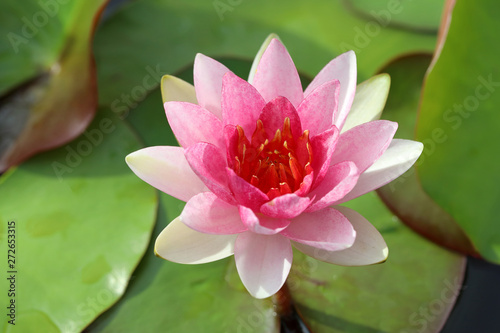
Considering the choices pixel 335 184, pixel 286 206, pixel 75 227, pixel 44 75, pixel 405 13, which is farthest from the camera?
pixel 405 13

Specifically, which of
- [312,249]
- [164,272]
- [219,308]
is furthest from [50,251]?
[312,249]

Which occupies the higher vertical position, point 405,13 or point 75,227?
point 405,13

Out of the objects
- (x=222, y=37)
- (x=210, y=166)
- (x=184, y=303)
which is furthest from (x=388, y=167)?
(x=222, y=37)

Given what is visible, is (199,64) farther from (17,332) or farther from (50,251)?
(17,332)

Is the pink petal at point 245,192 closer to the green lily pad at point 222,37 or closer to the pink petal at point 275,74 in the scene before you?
the pink petal at point 275,74

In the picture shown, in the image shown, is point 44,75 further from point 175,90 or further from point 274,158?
point 274,158

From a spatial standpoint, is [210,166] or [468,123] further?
[468,123]

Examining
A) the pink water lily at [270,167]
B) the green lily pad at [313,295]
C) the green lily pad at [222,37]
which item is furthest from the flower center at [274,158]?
the green lily pad at [222,37]
